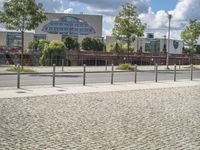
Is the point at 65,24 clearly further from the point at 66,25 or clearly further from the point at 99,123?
the point at 99,123

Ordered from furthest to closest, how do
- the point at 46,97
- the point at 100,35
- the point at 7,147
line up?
the point at 100,35, the point at 46,97, the point at 7,147

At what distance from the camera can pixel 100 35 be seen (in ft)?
653

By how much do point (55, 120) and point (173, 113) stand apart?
381 cm

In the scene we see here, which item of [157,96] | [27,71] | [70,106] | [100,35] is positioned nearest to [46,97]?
[70,106]

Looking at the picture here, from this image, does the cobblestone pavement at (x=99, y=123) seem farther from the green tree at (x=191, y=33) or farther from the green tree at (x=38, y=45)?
the green tree at (x=38, y=45)

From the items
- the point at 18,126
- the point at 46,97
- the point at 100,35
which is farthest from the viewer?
the point at 100,35

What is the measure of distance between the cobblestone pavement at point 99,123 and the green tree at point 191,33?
43.9 m

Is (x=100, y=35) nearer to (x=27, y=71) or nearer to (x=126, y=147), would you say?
(x=27, y=71)

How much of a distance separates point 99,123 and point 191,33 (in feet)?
166

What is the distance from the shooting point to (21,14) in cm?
3431

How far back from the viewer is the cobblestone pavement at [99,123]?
8.87m

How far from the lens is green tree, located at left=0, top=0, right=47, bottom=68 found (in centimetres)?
3422

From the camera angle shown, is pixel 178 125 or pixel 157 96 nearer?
pixel 178 125

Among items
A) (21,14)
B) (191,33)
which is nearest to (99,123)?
(21,14)
